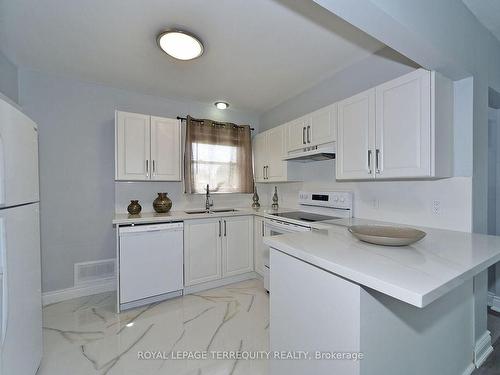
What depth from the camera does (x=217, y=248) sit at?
283 cm

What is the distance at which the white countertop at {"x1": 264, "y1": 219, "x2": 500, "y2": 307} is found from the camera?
2.69ft

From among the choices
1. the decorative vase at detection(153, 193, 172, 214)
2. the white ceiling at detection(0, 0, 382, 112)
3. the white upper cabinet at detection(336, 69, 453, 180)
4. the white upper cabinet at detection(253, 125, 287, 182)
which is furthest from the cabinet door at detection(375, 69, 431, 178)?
the decorative vase at detection(153, 193, 172, 214)

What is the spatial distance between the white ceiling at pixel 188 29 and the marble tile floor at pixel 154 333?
2.51m

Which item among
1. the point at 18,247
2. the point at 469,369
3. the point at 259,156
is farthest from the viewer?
the point at 259,156

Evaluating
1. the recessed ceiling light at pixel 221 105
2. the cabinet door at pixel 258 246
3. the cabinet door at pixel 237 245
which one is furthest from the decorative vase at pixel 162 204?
the recessed ceiling light at pixel 221 105

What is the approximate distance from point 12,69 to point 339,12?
3061 millimetres

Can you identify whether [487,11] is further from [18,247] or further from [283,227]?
[18,247]

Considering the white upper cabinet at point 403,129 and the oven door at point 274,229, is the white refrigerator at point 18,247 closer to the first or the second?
the oven door at point 274,229

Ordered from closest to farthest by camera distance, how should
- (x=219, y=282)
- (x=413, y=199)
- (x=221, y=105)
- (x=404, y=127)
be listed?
(x=404, y=127) → (x=413, y=199) → (x=219, y=282) → (x=221, y=105)

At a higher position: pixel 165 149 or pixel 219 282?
pixel 165 149

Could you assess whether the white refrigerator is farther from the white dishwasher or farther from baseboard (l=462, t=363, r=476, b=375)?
baseboard (l=462, t=363, r=476, b=375)

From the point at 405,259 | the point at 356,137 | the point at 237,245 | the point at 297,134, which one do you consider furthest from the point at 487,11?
the point at 237,245

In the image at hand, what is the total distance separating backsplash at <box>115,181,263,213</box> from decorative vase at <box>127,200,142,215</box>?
184 millimetres

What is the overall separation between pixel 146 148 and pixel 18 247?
65.9 inches
